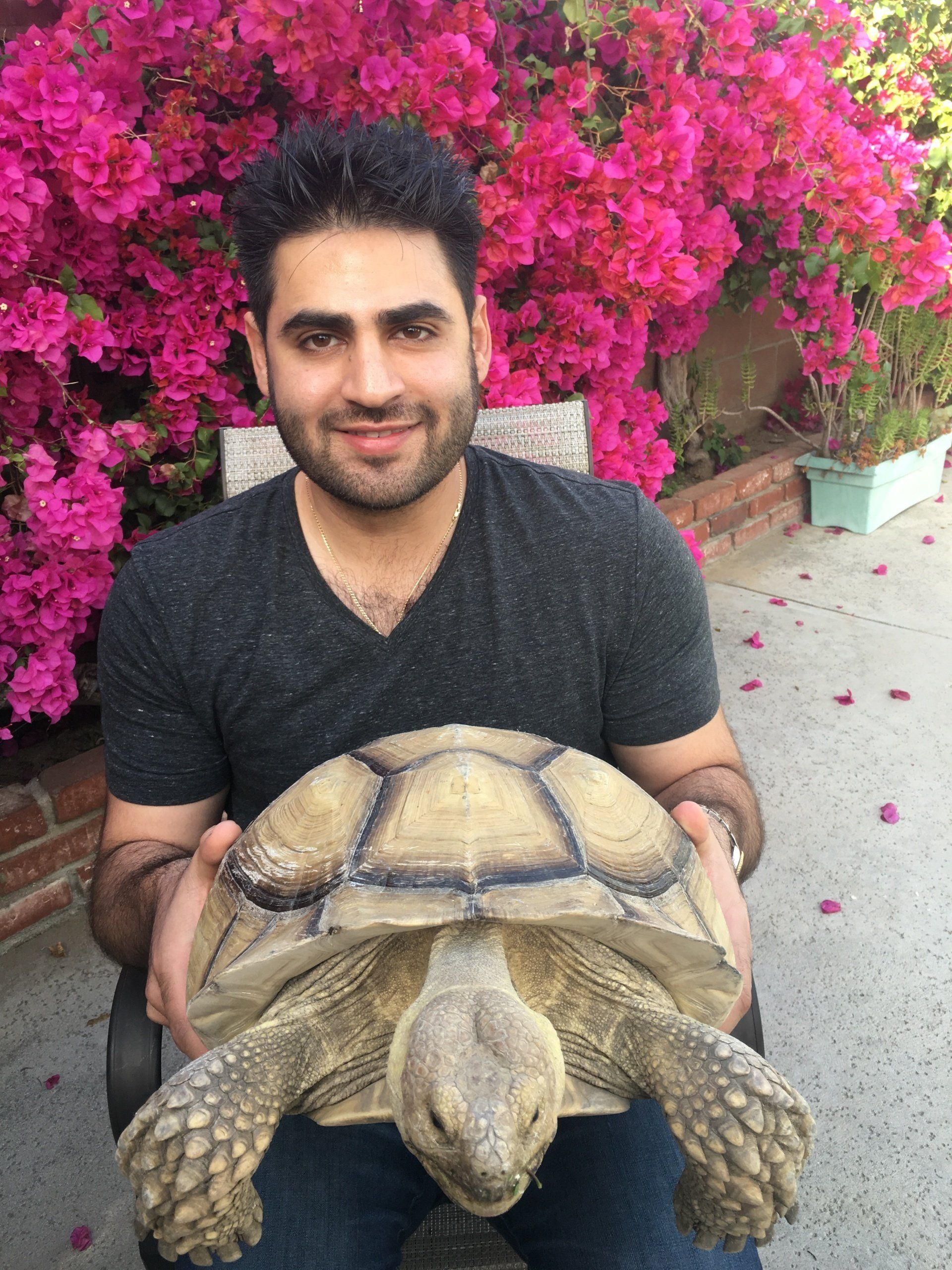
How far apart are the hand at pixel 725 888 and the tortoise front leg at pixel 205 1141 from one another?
0.69 meters

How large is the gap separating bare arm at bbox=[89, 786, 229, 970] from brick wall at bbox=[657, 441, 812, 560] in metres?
3.39

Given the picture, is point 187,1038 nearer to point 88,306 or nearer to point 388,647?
point 388,647

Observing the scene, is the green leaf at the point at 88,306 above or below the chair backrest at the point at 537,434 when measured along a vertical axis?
above

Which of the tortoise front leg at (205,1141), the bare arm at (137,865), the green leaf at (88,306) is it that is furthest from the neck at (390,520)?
the green leaf at (88,306)

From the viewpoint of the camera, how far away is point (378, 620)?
1.79m

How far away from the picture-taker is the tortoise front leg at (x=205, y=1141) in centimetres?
114

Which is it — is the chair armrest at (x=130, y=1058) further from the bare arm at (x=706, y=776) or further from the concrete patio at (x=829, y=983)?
the bare arm at (x=706, y=776)

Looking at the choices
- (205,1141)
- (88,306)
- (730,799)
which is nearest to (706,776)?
(730,799)

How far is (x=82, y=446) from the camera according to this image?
101 inches

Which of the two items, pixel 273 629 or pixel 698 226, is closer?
pixel 273 629

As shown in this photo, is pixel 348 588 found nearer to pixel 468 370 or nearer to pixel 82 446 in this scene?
pixel 468 370

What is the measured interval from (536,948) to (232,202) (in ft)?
4.95

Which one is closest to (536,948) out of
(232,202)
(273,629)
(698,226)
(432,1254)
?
(432,1254)

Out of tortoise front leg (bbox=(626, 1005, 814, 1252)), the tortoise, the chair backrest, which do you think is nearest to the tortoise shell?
the tortoise
